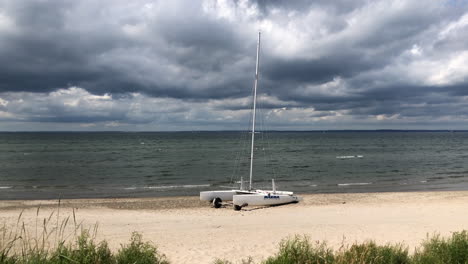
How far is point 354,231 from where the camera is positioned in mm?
16469

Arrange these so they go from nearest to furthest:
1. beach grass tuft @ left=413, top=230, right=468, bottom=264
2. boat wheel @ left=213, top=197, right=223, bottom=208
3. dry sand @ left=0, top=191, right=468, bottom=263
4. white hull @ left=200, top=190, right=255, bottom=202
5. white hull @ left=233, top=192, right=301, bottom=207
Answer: beach grass tuft @ left=413, top=230, right=468, bottom=264 → dry sand @ left=0, top=191, right=468, bottom=263 → white hull @ left=233, top=192, right=301, bottom=207 → boat wheel @ left=213, top=197, right=223, bottom=208 → white hull @ left=200, top=190, right=255, bottom=202

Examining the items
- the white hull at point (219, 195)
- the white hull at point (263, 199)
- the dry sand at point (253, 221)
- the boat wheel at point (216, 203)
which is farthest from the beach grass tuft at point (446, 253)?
the white hull at point (219, 195)

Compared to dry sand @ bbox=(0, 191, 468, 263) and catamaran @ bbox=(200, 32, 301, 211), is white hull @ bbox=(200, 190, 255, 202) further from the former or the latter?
dry sand @ bbox=(0, 191, 468, 263)

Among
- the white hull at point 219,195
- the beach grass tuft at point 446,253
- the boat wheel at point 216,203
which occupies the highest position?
the beach grass tuft at point 446,253

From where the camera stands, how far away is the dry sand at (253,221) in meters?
14.1

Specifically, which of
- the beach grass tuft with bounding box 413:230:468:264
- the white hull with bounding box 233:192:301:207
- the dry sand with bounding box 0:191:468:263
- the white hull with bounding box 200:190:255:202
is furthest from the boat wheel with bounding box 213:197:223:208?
the beach grass tuft with bounding box 413:230:468:264

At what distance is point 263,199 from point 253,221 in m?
5.05

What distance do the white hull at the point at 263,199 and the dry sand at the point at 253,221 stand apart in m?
0.49

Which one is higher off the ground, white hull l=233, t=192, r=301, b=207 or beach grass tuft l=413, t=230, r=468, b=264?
beach grass tuft l=413, t=230, r=468, b=264

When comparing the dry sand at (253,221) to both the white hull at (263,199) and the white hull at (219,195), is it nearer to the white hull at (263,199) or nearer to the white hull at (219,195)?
the white hull at (263,199)

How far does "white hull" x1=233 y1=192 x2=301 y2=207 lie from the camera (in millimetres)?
23948

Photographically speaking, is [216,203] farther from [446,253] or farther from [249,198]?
[446,253]

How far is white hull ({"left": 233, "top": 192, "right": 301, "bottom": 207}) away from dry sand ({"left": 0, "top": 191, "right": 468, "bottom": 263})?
0.49m

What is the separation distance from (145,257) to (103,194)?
23881 millimetres
